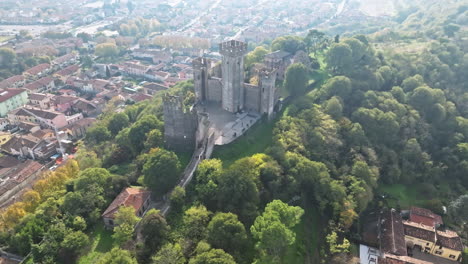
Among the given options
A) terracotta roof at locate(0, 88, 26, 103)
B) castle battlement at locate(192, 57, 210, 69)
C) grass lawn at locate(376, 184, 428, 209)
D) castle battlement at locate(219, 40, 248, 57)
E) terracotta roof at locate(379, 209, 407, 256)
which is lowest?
grass lawn at locate(376, 184, 428, 209)

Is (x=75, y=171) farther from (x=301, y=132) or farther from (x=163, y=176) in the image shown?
(x=301, y=132)

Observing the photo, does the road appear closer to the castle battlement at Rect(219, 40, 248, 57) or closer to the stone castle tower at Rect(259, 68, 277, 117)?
the stone castle tower at Rect(259, 68, 277, 117)

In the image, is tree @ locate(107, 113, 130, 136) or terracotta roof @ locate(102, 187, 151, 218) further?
tree @ locate(107, 113, 130, 136)

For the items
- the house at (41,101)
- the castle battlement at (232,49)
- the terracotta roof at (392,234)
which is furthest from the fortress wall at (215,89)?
the house at (41,101)

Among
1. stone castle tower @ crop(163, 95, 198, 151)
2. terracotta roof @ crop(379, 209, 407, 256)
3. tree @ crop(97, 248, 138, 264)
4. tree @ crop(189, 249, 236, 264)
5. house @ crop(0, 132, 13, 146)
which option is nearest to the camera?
tree @ crop(97, 248, 138, 264)

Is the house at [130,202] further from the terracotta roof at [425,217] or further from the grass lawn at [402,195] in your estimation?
the terracotta roof at [425,217]

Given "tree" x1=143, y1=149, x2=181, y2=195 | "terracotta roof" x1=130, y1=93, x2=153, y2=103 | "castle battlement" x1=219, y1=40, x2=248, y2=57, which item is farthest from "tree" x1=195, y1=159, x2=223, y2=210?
"terracotta roof" x1=130, y1=93, x2=153, y2=103

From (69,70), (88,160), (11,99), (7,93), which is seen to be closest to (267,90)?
(88,160)

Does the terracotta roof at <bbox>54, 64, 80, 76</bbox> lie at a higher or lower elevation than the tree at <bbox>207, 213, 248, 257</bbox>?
lower
